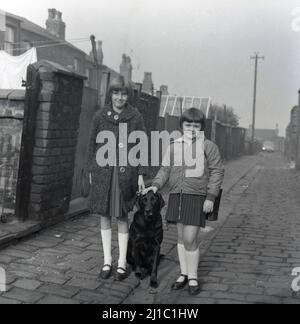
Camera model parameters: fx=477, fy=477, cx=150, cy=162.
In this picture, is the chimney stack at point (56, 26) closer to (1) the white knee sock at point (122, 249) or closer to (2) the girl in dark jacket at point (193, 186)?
(1) the white knee sock at point (122, 249)

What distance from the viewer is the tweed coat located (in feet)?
15.0

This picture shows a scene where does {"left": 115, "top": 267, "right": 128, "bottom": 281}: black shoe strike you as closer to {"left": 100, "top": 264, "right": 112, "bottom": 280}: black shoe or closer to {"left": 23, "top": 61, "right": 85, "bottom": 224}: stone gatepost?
{"left": 100, "top": 264, "right": 112, "bottom": 280}: black shoe

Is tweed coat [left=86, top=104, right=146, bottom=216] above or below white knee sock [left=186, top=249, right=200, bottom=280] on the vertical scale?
above

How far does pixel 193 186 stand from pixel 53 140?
2579 mm

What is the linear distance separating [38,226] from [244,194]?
22.6ft

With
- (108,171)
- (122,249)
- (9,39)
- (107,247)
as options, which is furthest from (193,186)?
(9,39)

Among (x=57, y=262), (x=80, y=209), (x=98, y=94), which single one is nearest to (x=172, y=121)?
(x=98, y=94)

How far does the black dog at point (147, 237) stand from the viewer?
447 centimetres

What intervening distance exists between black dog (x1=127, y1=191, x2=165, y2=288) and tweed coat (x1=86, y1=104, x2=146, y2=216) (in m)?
0.18

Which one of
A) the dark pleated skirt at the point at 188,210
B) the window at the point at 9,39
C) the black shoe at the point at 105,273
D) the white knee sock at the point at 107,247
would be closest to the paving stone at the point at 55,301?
the black shoe at the point at 105,273

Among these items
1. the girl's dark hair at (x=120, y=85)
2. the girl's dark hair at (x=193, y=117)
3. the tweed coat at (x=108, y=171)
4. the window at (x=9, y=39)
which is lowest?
the tweed coat at (x=108, y=171)

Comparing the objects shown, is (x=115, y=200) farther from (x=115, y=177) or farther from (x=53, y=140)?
(x=53, y=140)

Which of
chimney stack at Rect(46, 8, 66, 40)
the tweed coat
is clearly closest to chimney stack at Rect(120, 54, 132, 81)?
chimney stack at Rect(46, 8, 66, 40)

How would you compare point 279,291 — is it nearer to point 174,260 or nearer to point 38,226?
point 174,260
